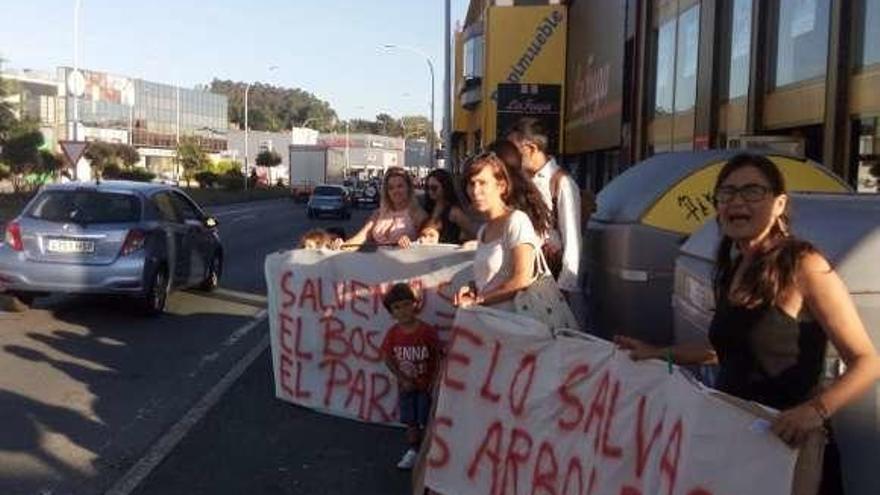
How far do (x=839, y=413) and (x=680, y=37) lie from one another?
54.5ft

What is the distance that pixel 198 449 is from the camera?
252 inches

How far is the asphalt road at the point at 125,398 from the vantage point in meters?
5.96

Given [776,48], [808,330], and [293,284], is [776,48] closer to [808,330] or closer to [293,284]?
[293,284]

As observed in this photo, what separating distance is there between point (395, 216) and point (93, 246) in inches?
195

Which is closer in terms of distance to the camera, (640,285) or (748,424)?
(748,424)

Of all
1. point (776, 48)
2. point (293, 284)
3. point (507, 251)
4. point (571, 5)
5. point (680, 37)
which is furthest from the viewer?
point (571, 5)

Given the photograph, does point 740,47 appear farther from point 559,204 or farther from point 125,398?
point 125,398

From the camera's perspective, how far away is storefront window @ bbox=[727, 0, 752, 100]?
589 inches

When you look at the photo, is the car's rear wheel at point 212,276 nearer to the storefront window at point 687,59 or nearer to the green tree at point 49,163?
the storefront window at point 687,59

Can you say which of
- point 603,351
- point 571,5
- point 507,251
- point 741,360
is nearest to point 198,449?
point 507,251

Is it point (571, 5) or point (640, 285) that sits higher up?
point (571, 5)

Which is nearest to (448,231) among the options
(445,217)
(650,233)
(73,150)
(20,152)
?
(445,217)

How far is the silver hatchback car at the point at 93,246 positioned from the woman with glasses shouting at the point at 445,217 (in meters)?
4.83

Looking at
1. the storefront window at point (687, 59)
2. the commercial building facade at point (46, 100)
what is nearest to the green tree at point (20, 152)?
the commercial building facade at point (46, 100)
